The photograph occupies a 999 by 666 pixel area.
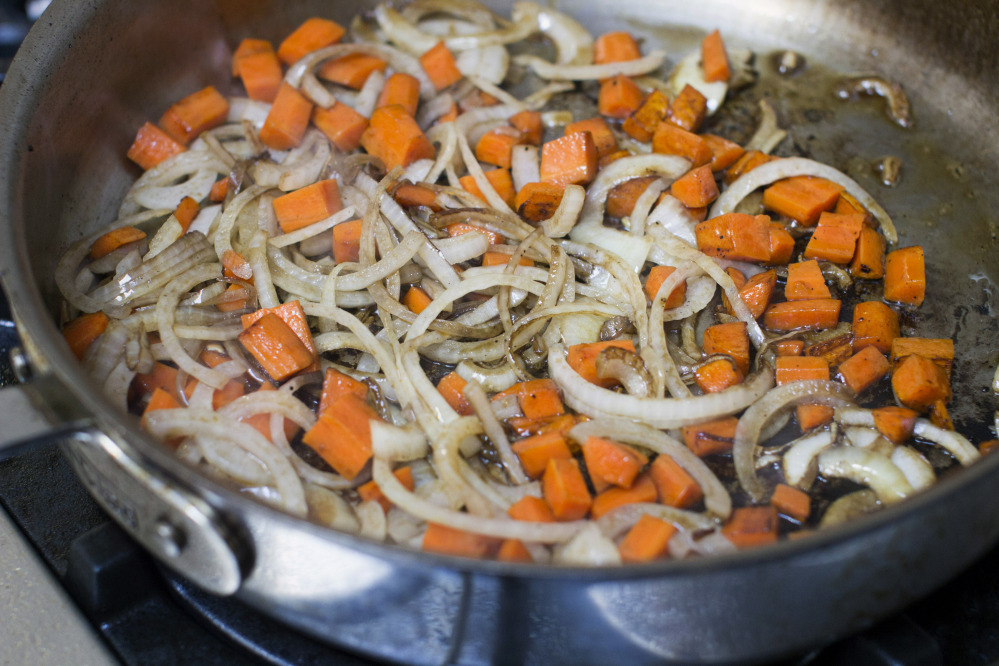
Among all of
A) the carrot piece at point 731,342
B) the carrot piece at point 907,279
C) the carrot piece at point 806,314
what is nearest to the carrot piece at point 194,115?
the carrot piece at point 731,342

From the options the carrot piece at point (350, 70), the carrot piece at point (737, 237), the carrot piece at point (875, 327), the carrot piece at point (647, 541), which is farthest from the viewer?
the carrot piece at point (350, 70)

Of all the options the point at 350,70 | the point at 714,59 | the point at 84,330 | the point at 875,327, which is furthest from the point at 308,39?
the point at 875,327

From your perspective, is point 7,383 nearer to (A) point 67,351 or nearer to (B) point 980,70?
(A) point 67,351

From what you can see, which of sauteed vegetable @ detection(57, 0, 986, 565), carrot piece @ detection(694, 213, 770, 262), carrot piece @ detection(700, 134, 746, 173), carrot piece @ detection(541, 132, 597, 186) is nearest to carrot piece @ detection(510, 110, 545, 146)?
sauteed vegetable @ detection(57, 0, 986, 565)

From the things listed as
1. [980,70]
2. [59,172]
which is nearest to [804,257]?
[980,70]

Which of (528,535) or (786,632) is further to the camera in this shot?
(528,535)

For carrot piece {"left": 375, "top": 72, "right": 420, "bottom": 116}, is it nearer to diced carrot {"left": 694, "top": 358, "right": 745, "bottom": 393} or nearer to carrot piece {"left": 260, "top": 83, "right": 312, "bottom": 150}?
carrot piece {"left": 260, "top": 83, "right": 312, "bottom": 150}

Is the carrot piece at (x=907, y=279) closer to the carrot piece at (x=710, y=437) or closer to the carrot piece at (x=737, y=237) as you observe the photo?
the carrot piece at (x=737, y=237)
